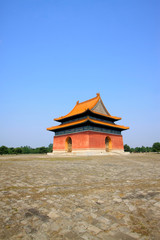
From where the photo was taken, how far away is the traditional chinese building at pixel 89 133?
21.8 meters

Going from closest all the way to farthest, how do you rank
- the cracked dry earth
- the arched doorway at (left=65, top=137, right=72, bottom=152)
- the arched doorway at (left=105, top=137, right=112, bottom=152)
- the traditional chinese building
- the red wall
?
the cracked dry earth, the red wall, the traditional chinese building, the arched doorway at (left=105, top=137, right=112, bottom=152), the arched doorway at (left=65, top=137, right=72, bottom=152)

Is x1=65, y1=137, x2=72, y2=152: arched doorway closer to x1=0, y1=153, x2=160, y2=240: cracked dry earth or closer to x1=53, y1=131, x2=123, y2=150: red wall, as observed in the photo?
x1=53, y1=131, x2=123, y2=150: red wall

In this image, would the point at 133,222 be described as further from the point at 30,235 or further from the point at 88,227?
the point at 30,235

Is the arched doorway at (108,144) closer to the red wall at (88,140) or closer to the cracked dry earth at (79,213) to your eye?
the red wall at (88,140)

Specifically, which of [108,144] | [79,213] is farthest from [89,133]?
[79,213]

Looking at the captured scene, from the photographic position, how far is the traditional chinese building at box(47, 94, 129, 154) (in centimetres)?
2178

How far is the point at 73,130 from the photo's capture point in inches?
959

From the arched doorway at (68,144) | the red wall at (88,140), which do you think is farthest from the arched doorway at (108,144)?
the arched doorway at (68,144)

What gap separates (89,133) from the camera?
70.5 ft

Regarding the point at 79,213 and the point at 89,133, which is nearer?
the point at 79,213

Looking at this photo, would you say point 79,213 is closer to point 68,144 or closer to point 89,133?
point 89,133

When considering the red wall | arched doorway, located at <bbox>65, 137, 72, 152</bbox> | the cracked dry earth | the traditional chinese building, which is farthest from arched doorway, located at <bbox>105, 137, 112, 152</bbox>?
the cracked dry earth

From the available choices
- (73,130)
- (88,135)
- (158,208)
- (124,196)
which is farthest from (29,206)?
(73,130)

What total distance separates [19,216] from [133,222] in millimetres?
1721
